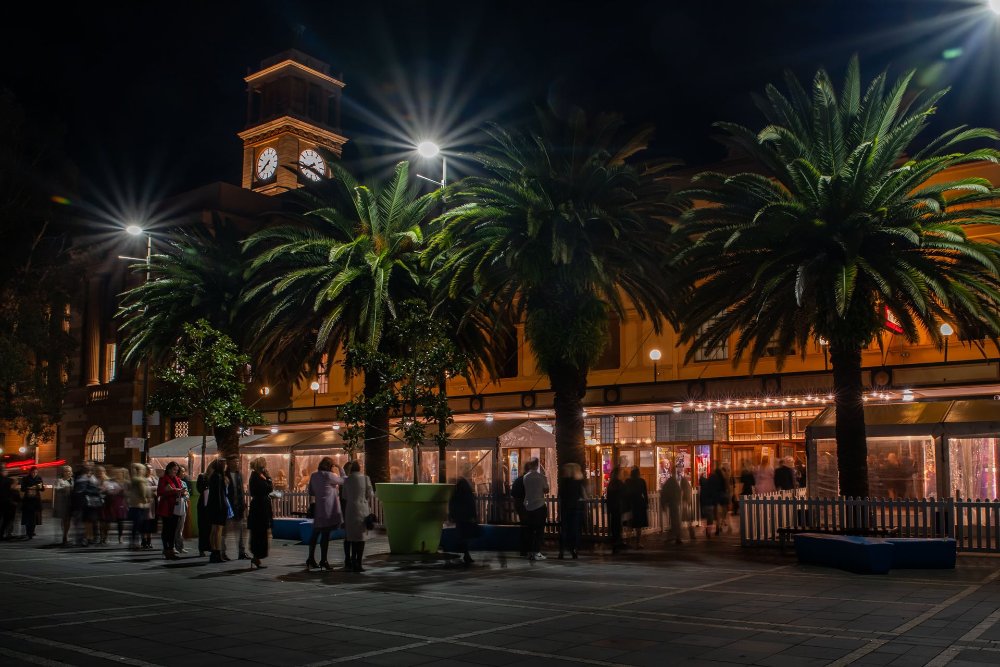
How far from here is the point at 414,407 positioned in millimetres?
20297

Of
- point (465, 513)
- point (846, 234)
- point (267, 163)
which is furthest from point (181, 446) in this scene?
point (267, 163)

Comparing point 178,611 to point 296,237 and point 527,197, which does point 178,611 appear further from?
point 296,237

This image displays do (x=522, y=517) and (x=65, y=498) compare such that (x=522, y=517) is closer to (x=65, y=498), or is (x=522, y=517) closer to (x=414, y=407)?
(x=414, y=407)

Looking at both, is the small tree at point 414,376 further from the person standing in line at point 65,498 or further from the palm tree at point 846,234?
the person standing in line at point 65,498

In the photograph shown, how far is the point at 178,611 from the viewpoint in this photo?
1209cm

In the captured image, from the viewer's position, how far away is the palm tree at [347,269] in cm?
2464

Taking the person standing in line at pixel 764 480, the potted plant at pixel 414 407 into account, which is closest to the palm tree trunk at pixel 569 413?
the potted plant at pixel 414 407

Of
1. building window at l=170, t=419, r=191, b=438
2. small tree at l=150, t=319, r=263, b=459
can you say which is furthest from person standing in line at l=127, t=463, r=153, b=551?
building window at l=170, t=419, r=191, b=438

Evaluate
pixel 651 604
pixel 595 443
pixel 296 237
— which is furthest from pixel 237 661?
pixel 595 443

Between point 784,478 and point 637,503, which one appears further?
point 784,478

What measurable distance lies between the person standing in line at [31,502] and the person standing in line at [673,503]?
15.7 metres

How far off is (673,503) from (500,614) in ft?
36.7

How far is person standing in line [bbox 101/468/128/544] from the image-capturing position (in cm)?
2278

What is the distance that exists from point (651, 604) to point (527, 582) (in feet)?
9.72
